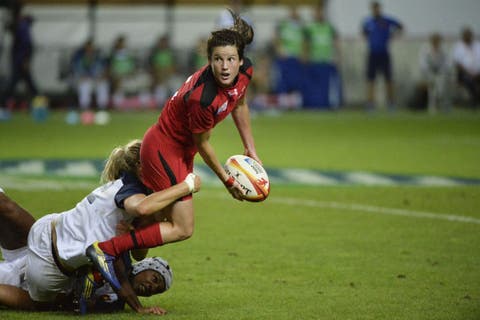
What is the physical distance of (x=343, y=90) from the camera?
31.2 meters

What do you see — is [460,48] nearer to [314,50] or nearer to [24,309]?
[314,50]

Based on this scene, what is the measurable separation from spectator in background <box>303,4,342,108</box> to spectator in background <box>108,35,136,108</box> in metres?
5.06

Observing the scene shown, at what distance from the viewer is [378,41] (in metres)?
27.2

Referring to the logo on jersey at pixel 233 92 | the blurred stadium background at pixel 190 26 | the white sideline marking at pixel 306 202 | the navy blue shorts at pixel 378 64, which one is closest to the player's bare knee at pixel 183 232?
the logo on jersey at pixel 233 92

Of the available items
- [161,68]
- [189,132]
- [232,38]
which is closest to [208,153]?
[189,132]

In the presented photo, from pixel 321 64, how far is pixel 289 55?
1.02 m

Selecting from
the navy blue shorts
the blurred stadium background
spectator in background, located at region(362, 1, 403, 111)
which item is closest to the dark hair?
spectator in background, located at region(362, 1, 403, 111)

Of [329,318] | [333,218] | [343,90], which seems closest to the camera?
[329,318]

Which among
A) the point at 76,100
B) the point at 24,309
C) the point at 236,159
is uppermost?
the point at 236,159

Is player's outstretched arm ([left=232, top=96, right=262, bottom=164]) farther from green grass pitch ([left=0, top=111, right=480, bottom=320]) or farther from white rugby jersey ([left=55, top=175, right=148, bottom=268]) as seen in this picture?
white rugby jersey ([left=55, top=175, right=148, bottom=268])

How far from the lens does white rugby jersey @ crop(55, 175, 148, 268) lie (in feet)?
21.9

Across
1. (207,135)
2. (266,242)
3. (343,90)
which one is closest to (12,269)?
(207,135)

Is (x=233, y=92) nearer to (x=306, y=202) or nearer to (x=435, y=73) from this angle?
(x=306, y=202)

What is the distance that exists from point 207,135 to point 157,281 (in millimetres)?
1053
